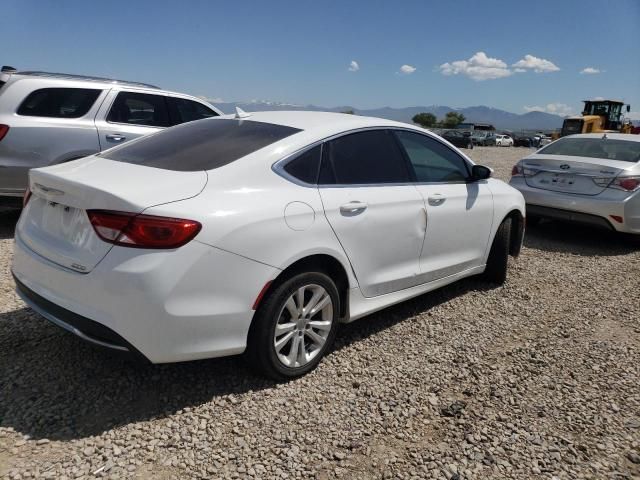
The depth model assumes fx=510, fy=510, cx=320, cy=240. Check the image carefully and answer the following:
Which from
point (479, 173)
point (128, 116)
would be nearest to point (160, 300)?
point (479, 173)

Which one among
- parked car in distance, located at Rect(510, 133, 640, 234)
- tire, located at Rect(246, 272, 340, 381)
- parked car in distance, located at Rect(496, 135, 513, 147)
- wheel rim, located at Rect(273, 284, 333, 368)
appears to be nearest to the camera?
tire, located at Rect(246, 272, 340, 381)

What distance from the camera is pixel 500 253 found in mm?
4891

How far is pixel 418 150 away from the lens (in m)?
4.06

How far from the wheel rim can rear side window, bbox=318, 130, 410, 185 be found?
2.35ft

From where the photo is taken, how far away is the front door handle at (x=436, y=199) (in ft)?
12.7

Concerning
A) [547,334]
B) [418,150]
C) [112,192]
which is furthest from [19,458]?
[547,334]

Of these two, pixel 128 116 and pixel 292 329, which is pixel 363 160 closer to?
pixel 292 329

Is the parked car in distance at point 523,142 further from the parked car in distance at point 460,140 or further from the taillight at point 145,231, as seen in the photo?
the taillight at point 145,231

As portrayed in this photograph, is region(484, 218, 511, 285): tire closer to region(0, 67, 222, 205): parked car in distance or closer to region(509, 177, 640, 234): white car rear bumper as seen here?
region(509, 177, 640, 234): white car rear bumper

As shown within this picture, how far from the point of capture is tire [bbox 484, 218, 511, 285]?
484 cm

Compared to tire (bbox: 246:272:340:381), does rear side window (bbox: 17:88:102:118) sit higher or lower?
higher

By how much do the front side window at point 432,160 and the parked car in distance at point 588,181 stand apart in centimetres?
306

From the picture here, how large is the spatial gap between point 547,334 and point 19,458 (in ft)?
12.0

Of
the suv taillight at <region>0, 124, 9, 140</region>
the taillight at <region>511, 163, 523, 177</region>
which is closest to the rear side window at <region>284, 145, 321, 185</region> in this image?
the suv taillight at <region>0, 124, 9, 140</region>
